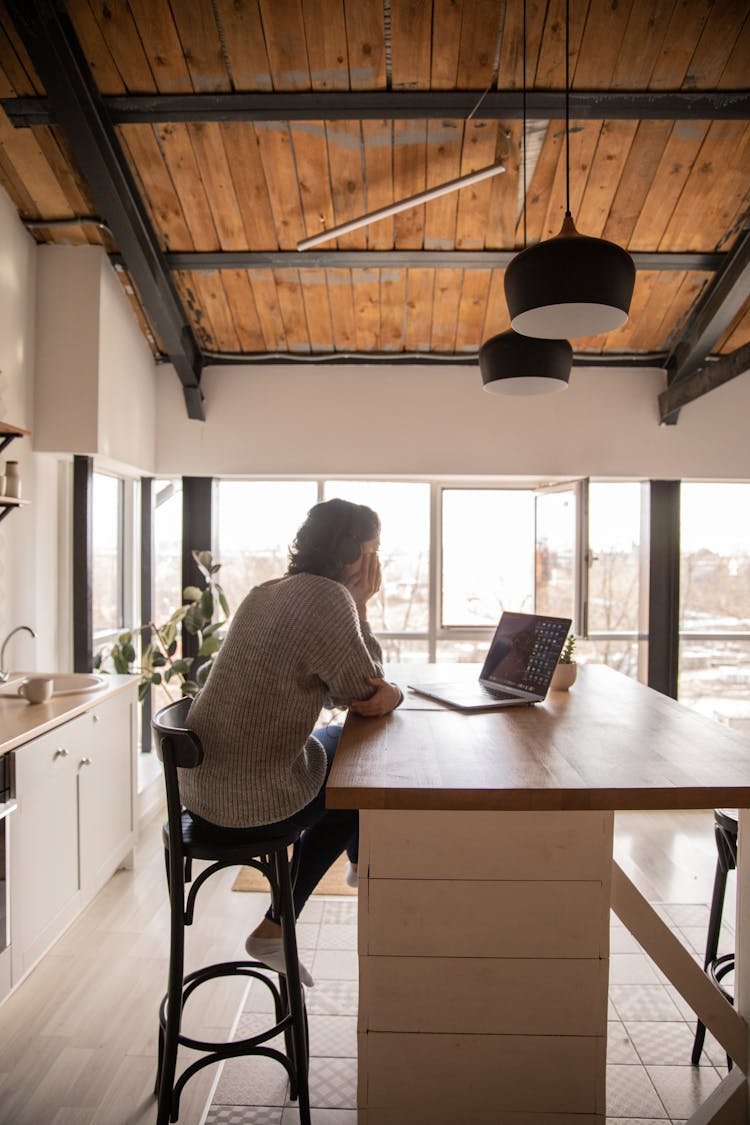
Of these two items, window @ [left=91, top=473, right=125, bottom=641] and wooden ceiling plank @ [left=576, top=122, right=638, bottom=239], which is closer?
wooden ceiling plank @ [left=576, top=122, right=638, bottom=239]

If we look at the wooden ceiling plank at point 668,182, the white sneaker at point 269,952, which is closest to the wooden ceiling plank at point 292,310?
the wooden ceiling plank at point 668,182

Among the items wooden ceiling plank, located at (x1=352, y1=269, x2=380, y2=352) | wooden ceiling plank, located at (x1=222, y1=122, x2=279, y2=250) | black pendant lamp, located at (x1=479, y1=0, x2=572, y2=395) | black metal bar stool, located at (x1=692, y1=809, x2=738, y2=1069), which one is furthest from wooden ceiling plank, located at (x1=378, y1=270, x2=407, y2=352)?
black metal bar stool, located at (x1=692, y1=809, x2=738, y2=1069)

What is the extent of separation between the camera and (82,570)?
369 cm

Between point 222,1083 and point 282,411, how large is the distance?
10.7 feet

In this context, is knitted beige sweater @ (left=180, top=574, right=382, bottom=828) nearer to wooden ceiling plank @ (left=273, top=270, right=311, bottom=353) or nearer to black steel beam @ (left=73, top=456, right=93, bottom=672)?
black steel beam @ (left=73, top=456, right=93, bottom=672)

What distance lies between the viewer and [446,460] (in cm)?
443

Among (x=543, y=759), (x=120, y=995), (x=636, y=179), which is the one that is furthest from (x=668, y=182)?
(x=120, y=995)

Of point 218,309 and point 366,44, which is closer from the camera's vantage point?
point 366,44

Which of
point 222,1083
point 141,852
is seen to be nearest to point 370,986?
point 222,1083

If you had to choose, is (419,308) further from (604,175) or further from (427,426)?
(604,175)

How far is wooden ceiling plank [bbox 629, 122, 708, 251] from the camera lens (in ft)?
10.4

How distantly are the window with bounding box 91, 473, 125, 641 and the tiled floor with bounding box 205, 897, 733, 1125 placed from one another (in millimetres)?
2015

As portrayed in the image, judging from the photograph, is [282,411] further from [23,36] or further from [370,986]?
[370,986]

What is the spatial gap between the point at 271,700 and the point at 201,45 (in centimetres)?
248
